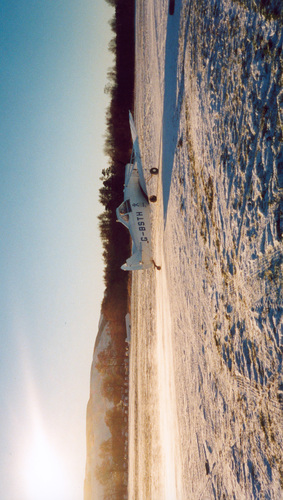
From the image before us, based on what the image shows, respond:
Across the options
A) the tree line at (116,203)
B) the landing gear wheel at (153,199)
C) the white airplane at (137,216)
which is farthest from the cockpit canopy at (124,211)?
the tree line at (116,203)

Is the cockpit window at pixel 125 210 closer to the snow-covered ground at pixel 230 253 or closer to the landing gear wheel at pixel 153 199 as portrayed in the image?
the landing gear wheel at pixel 153 199

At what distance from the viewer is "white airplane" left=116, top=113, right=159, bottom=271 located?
4.23 metres

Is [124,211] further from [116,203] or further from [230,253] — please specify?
[116,203]

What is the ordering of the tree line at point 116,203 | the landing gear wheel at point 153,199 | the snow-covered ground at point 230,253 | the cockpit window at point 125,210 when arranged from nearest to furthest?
the snow-covered ground at point 230,253
the landing gear wheel at point 153,199
the cockpit window at point 125,210
the tree line at point 116,203

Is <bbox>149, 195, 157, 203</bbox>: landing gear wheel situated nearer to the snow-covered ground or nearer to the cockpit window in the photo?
the cockpit window

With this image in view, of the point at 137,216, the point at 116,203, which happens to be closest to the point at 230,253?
the point at 137,216

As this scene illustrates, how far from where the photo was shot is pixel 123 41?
9.56m

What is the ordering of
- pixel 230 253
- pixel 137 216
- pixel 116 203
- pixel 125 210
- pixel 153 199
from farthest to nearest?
pixel 116 203
pixel 125 210
pixel 137 216
pixel 153 199
pixel 230 253

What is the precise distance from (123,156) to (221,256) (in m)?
8.97

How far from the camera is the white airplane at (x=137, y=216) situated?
4230 millimetres

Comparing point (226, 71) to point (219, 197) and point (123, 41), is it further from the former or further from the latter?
point (123, 41)

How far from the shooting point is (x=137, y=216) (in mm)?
4438

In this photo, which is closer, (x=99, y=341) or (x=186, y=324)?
(x=186, y=324)

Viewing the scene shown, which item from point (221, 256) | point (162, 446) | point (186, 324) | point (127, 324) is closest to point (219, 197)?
point (221, 256)
